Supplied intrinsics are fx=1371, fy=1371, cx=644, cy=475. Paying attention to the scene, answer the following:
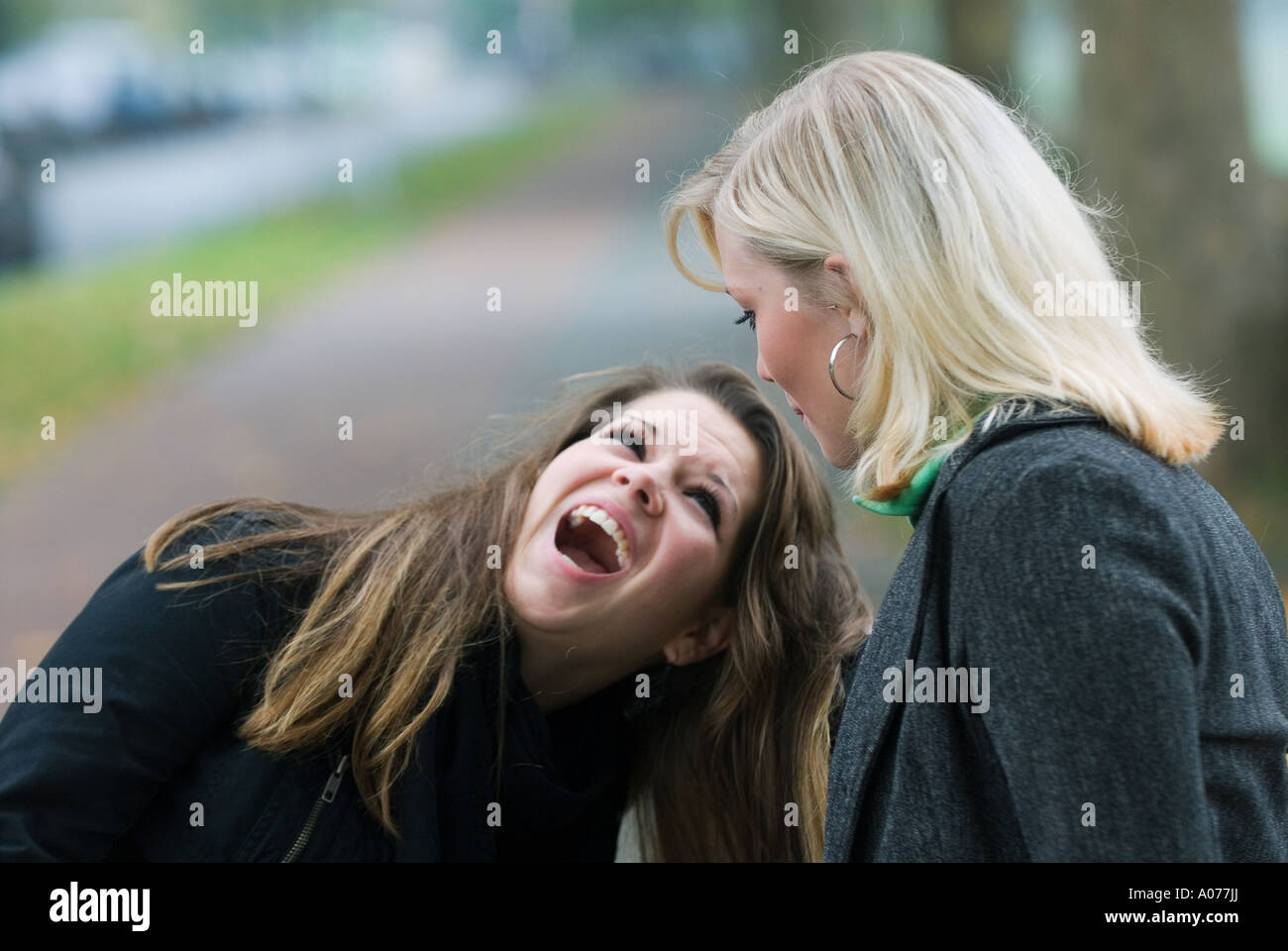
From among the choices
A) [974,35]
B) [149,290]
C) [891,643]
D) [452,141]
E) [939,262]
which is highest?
[452,141]

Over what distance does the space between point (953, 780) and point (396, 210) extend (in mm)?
14552

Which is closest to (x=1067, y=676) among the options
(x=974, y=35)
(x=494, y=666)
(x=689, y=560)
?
(x=689, y=560)

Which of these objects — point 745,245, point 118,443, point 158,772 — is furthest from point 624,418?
point 118,443

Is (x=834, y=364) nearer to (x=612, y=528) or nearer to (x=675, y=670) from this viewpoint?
(x=612, y=528)

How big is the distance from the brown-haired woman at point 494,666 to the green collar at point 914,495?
0.72 m

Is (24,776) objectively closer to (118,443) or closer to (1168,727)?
(1168,727)

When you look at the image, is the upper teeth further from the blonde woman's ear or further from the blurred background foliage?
the blurred background foliage

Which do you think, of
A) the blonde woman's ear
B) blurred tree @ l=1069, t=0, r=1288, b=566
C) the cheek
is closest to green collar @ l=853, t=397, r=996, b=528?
the cheek

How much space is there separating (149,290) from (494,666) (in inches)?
399

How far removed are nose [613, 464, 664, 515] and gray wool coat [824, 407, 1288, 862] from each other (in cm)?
79

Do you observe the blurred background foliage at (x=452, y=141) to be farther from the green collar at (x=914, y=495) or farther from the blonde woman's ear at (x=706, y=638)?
the green collar at (x=914, y=495)

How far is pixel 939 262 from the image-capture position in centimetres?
216

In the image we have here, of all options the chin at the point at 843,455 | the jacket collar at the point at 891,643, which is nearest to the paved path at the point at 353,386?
the chin at the point at 843,455

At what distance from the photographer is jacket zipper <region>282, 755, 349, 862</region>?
8.15ft
